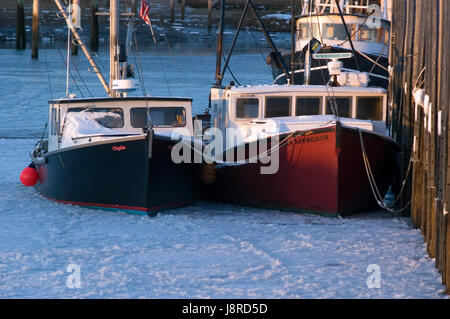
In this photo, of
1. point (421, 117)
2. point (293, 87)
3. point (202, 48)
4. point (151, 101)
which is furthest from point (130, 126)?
point (202, 48)

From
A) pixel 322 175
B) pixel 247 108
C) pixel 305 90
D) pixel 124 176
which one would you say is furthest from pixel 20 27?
pixel 322 175

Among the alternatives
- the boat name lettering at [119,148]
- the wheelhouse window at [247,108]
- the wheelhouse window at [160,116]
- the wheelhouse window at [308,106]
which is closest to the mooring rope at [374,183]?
the wheelhouse window at [308,106]

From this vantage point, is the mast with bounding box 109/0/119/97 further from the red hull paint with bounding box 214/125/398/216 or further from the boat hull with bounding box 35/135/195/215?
the red hull paint with bounding box 214/125/398/216

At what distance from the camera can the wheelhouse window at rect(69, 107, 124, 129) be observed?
1443cm

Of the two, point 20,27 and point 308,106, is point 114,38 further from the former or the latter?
point 20,27

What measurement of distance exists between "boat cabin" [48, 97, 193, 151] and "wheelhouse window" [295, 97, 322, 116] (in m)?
2.00

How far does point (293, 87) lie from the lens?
48.7ft

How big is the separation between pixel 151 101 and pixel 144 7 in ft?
7.60

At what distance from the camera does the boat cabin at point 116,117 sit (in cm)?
1424

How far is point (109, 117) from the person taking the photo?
570 inches

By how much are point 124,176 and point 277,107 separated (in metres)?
3.20

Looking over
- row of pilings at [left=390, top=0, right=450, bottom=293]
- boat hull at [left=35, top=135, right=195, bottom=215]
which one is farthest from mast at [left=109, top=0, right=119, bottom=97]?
row of pilings at [left=390, top=0, right=450, bottom=293]
